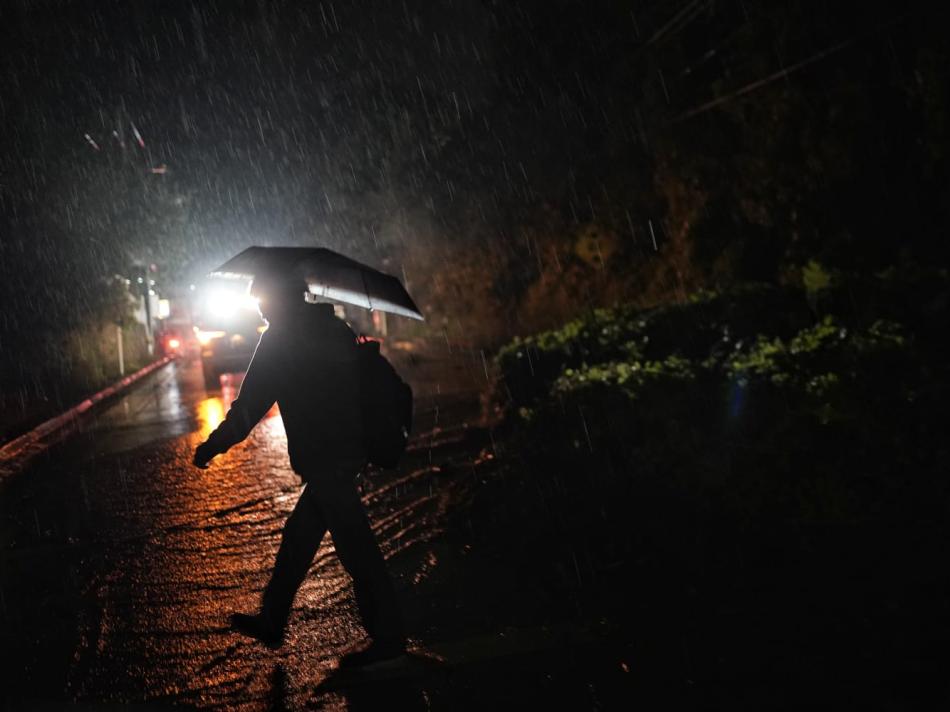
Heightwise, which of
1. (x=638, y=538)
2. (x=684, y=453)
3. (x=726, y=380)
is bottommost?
(x=638, y=538)

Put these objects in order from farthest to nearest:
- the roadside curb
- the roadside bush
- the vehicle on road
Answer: the vehicle on road < the roadside curb < the roadside bush

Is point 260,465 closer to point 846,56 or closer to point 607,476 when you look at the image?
point 607,476

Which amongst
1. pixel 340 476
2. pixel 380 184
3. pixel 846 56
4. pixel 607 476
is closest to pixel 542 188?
pixel 380 184

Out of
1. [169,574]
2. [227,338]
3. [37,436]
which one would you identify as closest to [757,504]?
[169,574]

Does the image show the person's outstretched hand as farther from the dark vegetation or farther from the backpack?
the dark vegetation

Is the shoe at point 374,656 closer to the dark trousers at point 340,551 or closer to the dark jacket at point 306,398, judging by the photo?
the dark trousers at point 340,551

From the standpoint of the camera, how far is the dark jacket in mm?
3734

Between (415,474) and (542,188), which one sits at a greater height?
(542,188)

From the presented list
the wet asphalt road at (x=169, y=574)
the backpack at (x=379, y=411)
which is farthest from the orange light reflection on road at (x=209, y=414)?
the backpack at (x=379, y=411)

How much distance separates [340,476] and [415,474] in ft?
14.4

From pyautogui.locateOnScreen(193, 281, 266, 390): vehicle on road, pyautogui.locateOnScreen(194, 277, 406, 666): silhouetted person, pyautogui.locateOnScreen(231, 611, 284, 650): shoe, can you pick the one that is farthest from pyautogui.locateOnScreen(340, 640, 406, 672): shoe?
pyautogui.locateOnScreen(193, 281, 266, 390): vehicle on road

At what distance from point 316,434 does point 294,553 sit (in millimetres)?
635

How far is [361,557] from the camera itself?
12.5 feet

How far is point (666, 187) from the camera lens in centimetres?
1989
